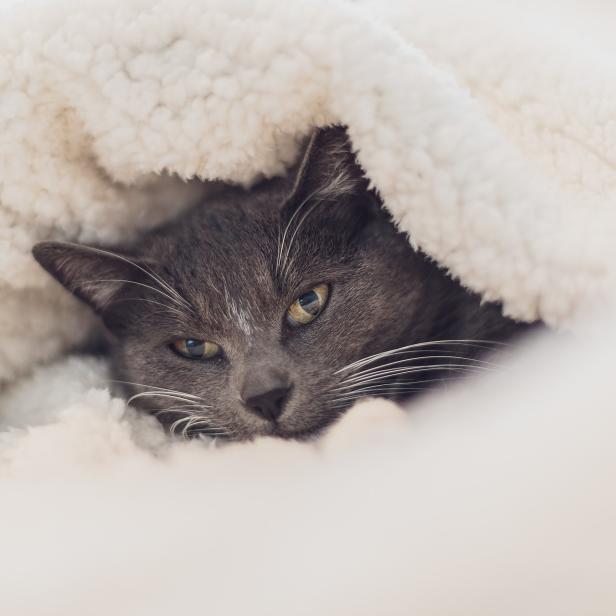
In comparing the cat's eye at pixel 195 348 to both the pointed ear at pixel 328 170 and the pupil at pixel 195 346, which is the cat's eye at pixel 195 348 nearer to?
the pupil at pixel 195 346

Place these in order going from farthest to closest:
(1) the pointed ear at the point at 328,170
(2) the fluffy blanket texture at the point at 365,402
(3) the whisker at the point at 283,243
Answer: (3) the whisker at the point at 283,243, (1) the pointed ear at the point at 328,170, (2) the fluffy blanket texture at the point at 365,402

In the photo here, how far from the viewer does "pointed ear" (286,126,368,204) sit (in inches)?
35.5

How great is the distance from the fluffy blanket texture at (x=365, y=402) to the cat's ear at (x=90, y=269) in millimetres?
32

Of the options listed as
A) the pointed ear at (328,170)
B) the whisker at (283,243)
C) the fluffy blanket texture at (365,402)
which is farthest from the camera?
the whisker at (283,243)

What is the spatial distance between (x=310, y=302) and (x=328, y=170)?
201mm

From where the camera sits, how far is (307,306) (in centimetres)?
103

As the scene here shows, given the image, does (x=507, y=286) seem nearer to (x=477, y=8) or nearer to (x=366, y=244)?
(x=366, y=244)

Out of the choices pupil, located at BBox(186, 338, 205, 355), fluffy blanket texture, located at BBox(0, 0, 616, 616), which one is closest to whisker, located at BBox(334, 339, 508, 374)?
fluffy blanket texture, located at BBox(0, 0, 616, 616)

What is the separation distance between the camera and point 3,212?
2.95ft

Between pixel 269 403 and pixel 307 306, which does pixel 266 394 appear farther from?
pixel 307 306

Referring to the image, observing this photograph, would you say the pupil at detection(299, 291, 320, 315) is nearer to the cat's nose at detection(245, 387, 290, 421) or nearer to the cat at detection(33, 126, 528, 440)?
the cat at detection(33, 126, 528, 440)

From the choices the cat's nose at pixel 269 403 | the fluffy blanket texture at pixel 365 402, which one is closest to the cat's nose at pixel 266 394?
the cat's nose at pixel 269 403

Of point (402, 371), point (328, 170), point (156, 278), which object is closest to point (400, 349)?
point (402, 371)

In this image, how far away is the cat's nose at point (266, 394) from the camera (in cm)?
93
